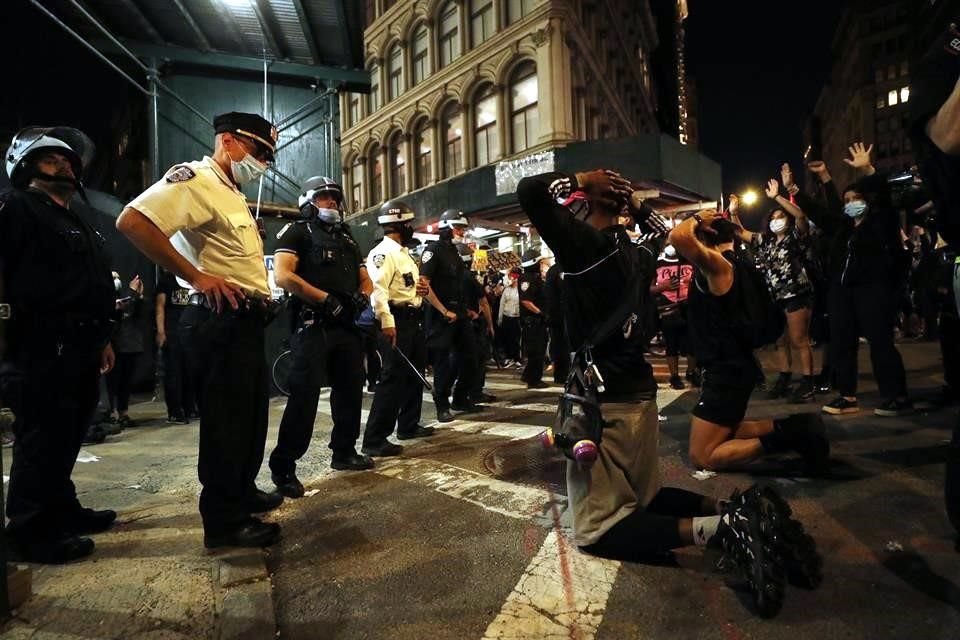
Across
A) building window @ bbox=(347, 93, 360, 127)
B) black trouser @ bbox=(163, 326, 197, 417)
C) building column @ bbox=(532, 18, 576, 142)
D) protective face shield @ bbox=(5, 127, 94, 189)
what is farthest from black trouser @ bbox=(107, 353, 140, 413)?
building window @ bbox=(347, 93, 360, 127)

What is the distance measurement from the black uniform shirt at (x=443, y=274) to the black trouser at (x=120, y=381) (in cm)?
364

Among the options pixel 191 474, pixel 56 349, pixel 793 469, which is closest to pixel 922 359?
pixel 793 469

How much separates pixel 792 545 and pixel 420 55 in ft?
91.3

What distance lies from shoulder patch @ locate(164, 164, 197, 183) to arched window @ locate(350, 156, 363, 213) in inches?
1117

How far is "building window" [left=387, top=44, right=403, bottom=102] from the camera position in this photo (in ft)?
90.1

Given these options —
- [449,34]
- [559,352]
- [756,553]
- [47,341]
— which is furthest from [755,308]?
[449,34]

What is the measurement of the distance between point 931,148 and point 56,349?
3.76 meters

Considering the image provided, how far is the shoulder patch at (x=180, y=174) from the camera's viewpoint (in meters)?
2.70

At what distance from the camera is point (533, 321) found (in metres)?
9.24

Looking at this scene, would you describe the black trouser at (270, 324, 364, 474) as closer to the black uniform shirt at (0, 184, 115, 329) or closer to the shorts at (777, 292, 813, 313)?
the black uniform shirt at (0, 184, 115, 329)

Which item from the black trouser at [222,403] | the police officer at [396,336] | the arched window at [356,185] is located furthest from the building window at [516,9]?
the black trouser at [222,403]

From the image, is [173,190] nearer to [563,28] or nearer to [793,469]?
[793,469]

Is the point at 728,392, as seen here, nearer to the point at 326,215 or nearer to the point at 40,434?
the point at 326,215

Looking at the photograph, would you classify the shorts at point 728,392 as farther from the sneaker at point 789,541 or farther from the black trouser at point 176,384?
the black trouser at point 176,384
